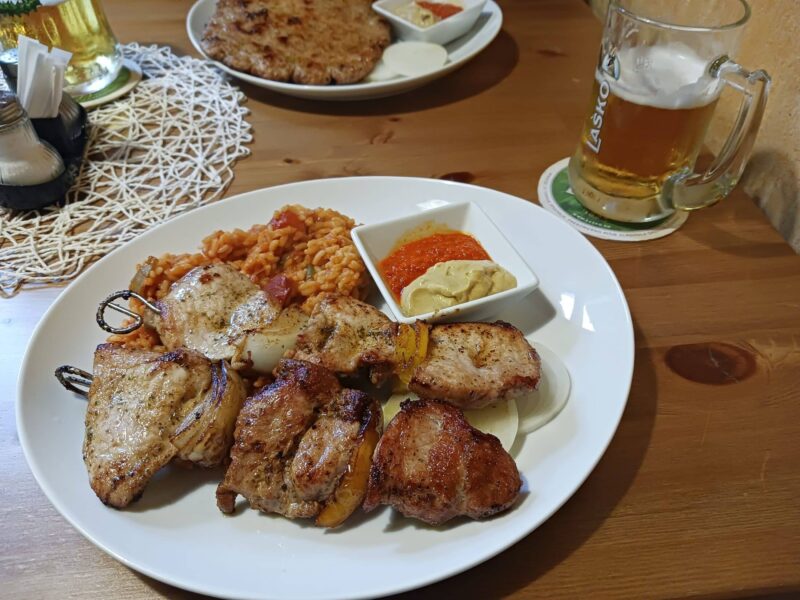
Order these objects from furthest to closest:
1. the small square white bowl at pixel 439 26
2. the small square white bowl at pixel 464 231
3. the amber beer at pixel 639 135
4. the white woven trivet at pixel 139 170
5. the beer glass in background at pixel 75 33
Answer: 1. the small square white bowl at pixel 439 26
2. the beer glass in background at pixel 75 33
3. the white woven trivet at pixel 139 170
4. the amber beer at pixel 639 135
5. the small square white bowl at pixel 464 231

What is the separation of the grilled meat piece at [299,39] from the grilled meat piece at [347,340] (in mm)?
1798

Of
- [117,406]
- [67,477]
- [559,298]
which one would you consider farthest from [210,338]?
[559,298]

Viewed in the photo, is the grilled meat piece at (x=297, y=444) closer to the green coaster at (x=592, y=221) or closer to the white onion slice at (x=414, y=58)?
the green coaster at (x=592, y=221)

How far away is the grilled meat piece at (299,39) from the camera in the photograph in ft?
10.4

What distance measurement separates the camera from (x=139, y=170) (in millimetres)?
2824

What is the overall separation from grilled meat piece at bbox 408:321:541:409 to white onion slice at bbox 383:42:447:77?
1.92m

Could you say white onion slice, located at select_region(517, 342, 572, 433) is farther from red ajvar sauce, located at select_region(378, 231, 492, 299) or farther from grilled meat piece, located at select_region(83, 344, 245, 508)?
grilled meat piece, located at select_region(83, 344, 245, 508)

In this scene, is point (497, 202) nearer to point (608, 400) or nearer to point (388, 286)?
point (388, 286)

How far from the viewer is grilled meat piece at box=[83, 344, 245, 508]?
144cm

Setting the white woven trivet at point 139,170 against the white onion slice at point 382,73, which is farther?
the white onion slice at point 382,73

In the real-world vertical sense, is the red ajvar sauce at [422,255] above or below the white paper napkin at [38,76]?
below

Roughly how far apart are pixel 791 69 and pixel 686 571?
6.56 feet

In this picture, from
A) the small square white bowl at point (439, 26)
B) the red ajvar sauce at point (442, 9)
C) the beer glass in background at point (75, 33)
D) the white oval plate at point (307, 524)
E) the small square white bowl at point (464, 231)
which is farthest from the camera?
the red ajvar sauce at point (442, 9)

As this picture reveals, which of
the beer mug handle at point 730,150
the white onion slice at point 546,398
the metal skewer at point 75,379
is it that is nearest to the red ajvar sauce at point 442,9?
the beer mug handle at point 730,150
